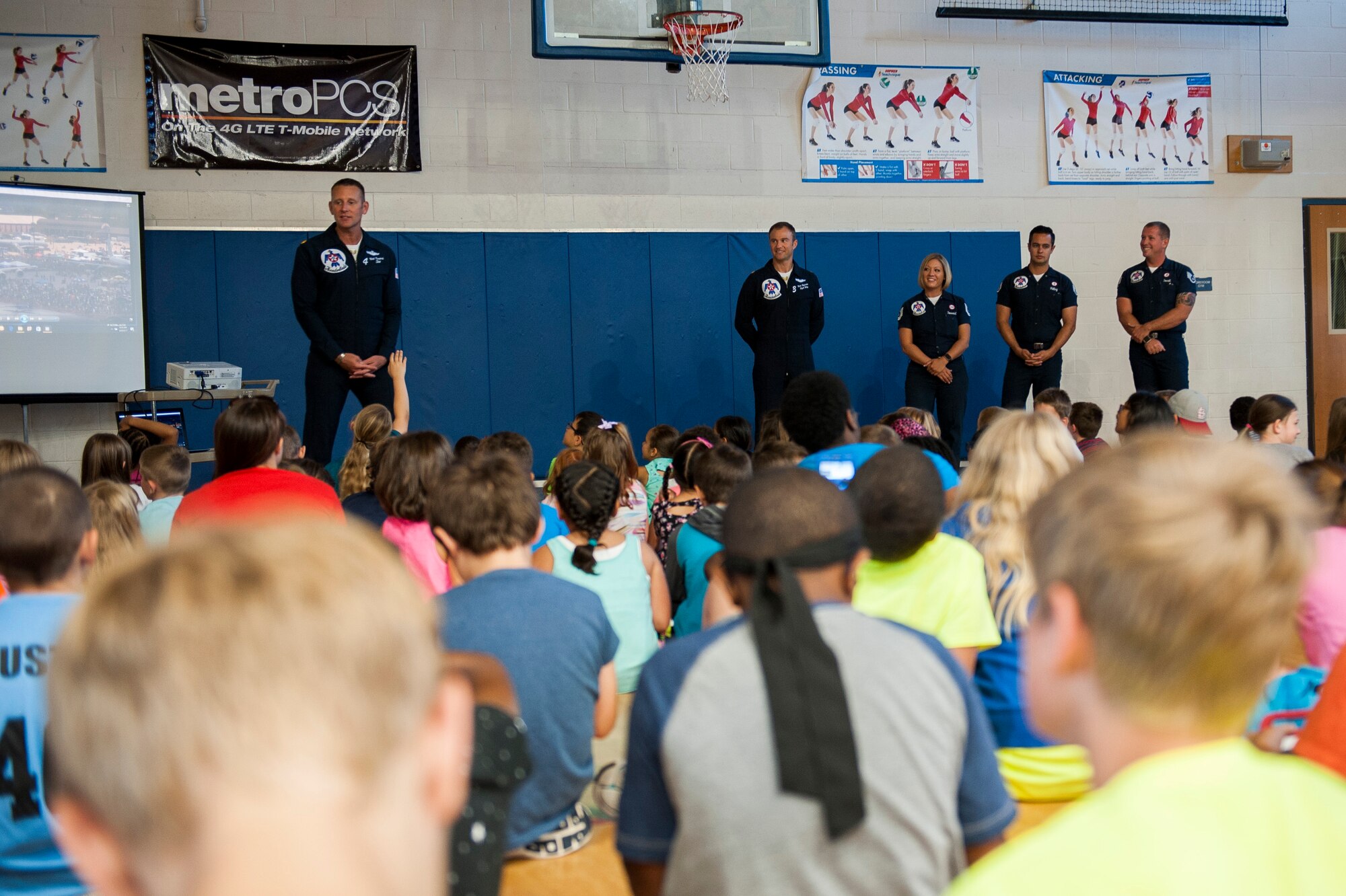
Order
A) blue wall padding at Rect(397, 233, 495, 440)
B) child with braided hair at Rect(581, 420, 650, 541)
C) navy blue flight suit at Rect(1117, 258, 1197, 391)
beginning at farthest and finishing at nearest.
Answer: navy blue flight suit at Rect(1117, 258, 1197, 391) → blue wall padding at Rect(397, 233, 495, 440) → child with braided hair at Rect(581, 420, 650, 541)

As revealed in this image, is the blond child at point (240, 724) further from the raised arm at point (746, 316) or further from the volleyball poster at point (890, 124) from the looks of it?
the volleyball poster at point (890, 124)

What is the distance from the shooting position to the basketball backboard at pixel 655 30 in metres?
7.45

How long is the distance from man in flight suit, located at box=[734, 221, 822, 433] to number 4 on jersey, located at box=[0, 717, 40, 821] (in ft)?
21.3

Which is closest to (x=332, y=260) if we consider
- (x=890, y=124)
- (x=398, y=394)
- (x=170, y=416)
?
(x=398, y=394)

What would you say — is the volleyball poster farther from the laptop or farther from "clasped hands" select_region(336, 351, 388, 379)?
the laptop

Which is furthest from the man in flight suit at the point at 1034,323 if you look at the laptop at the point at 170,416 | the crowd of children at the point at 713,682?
the laptop at the point at 170,416

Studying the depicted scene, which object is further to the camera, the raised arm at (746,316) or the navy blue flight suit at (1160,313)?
the navy blue flight suit at (1160,313)

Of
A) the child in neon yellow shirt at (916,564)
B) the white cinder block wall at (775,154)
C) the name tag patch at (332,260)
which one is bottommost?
the child in neon yellow shirt at (916,564)

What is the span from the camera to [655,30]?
7.65m

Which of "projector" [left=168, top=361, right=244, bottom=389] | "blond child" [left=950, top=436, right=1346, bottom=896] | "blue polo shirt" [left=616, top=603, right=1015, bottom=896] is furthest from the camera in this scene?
"projector" [left=168, top=361, right=244, bottom=389]

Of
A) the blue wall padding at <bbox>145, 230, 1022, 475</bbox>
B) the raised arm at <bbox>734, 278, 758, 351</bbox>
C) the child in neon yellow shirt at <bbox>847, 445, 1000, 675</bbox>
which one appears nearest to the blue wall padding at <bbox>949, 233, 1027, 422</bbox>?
the blue wall padding at <bbox>145, 230, 1022, 475</bbox>

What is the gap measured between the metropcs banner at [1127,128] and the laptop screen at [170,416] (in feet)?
24.1

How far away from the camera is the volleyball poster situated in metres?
9.48

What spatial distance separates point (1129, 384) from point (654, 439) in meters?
5.67
